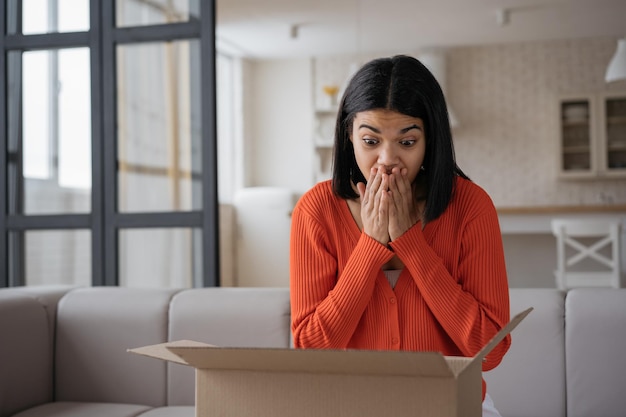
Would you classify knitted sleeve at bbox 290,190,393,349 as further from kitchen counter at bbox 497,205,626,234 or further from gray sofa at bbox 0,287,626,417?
kitchen counter at bbox 497,205,626,234

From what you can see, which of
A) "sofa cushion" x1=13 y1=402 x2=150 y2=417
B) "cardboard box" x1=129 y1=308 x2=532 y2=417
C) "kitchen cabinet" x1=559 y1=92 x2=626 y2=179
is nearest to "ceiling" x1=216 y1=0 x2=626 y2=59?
"kitchen cabinet" x1=559 y1=92 x2=626 y2=179

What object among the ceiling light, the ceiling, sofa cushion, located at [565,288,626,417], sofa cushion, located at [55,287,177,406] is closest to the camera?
sofa cushion, located at [565,288,626,417]

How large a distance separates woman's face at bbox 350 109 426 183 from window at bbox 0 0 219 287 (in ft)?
4.87

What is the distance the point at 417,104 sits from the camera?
1334 millimetres

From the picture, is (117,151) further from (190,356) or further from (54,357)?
(190,356)

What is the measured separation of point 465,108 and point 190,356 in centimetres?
747

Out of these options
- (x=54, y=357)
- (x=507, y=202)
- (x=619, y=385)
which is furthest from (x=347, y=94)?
(x=507, y=202)

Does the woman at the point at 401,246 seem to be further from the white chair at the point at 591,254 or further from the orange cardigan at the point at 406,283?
the white chair at the point at 591,254

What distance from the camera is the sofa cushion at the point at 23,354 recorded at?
208 centimetres

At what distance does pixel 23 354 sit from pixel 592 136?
256 inches

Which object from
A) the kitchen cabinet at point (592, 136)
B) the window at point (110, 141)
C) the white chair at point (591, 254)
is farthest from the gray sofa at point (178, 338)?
the kitchen cabinet at point (592, 136)

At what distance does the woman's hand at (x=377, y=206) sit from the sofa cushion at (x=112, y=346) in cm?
103

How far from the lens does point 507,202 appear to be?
7.87m

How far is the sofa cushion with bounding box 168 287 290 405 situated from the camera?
209 centimetres
